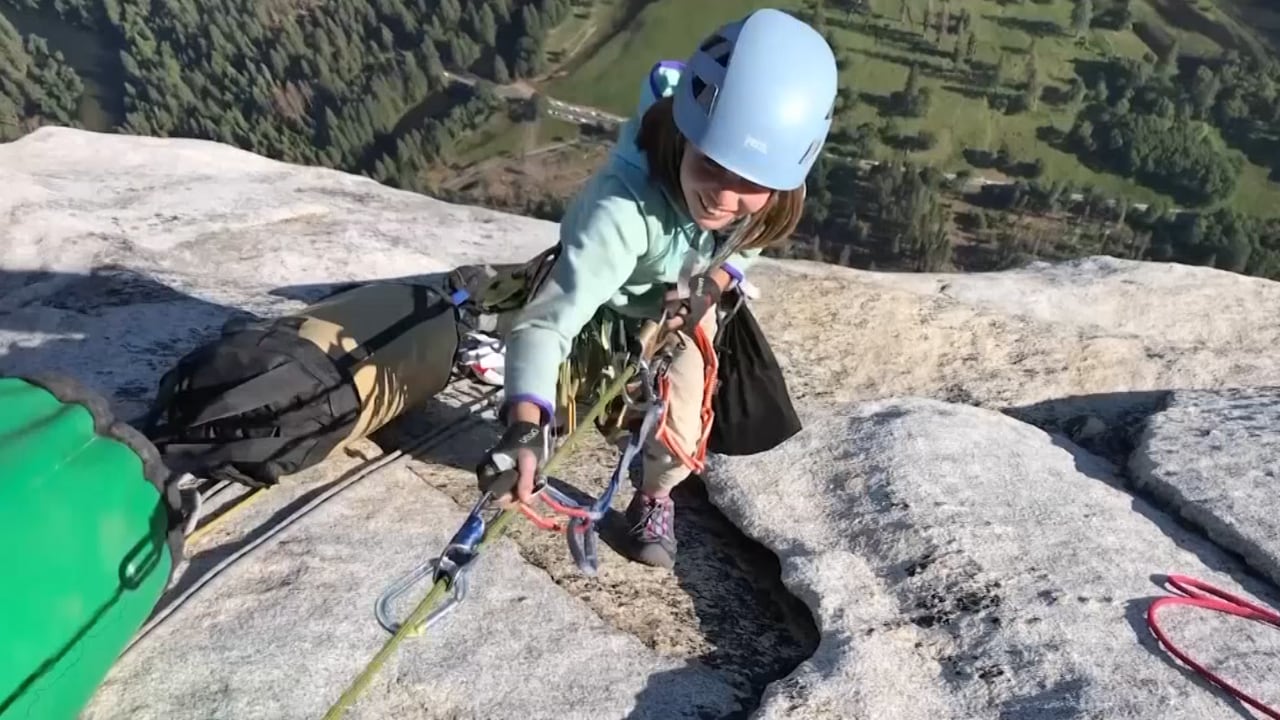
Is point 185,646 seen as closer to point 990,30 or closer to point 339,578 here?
point 339,578

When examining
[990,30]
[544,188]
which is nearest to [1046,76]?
[990,30]

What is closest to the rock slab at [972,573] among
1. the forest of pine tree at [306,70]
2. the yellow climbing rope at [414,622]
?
the yellow climbing rope at [414,622]

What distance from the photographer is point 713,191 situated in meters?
3.01

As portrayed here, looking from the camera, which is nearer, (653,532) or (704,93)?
(704,93)

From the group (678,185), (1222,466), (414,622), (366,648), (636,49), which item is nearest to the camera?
(414,622)

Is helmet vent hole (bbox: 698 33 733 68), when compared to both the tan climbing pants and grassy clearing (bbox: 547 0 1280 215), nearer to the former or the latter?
the tan climbing pants

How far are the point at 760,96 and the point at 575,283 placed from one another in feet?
2.51

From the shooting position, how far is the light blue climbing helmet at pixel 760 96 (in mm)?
2838

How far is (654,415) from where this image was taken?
333 centimetres

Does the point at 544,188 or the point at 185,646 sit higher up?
the point at 185,646

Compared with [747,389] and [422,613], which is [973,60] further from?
[422,613]

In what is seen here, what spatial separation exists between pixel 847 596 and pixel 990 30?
9653 centimetres

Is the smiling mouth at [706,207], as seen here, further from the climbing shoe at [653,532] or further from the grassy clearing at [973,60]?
the grassy clearing at [973,60]

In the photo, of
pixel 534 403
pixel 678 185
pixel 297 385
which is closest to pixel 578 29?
pixel 297 385
